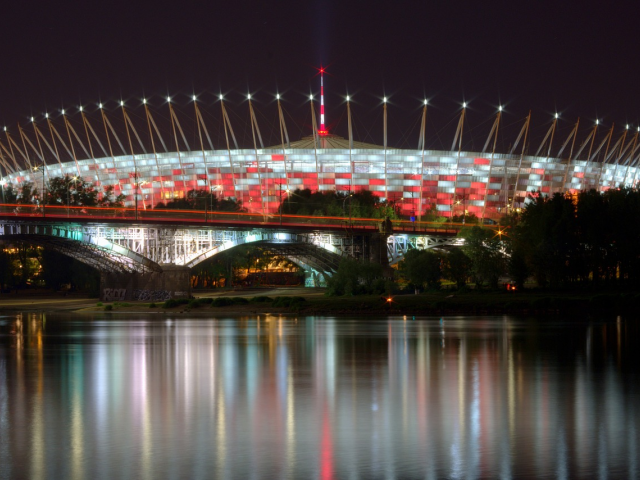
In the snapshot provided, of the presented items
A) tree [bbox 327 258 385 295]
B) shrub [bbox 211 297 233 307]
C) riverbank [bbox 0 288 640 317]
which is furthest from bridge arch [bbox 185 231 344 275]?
shrub [bbox 211 297 233 307]

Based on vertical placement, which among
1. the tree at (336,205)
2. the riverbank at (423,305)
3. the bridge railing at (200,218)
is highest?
the tree at (336,205)

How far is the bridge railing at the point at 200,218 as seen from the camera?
10500cm

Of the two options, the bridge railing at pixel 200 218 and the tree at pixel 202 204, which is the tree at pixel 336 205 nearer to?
the tree at pixel 202 204

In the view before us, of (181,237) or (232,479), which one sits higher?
(181,237)

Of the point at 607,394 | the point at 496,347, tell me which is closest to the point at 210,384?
the point at 607,394

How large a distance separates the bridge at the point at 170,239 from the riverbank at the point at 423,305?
28.1ft

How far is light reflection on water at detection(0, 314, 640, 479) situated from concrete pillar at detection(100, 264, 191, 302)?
2189 inches

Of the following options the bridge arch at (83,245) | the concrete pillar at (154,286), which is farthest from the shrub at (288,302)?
the bridge arch at (83,245)

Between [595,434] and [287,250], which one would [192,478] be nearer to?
[595,434]

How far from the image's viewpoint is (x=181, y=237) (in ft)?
371

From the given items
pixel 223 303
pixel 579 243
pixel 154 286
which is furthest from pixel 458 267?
pixel 154 286

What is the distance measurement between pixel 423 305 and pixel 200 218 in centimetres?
4498

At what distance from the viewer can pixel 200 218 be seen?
121 meters

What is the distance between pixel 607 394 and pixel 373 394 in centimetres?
756
